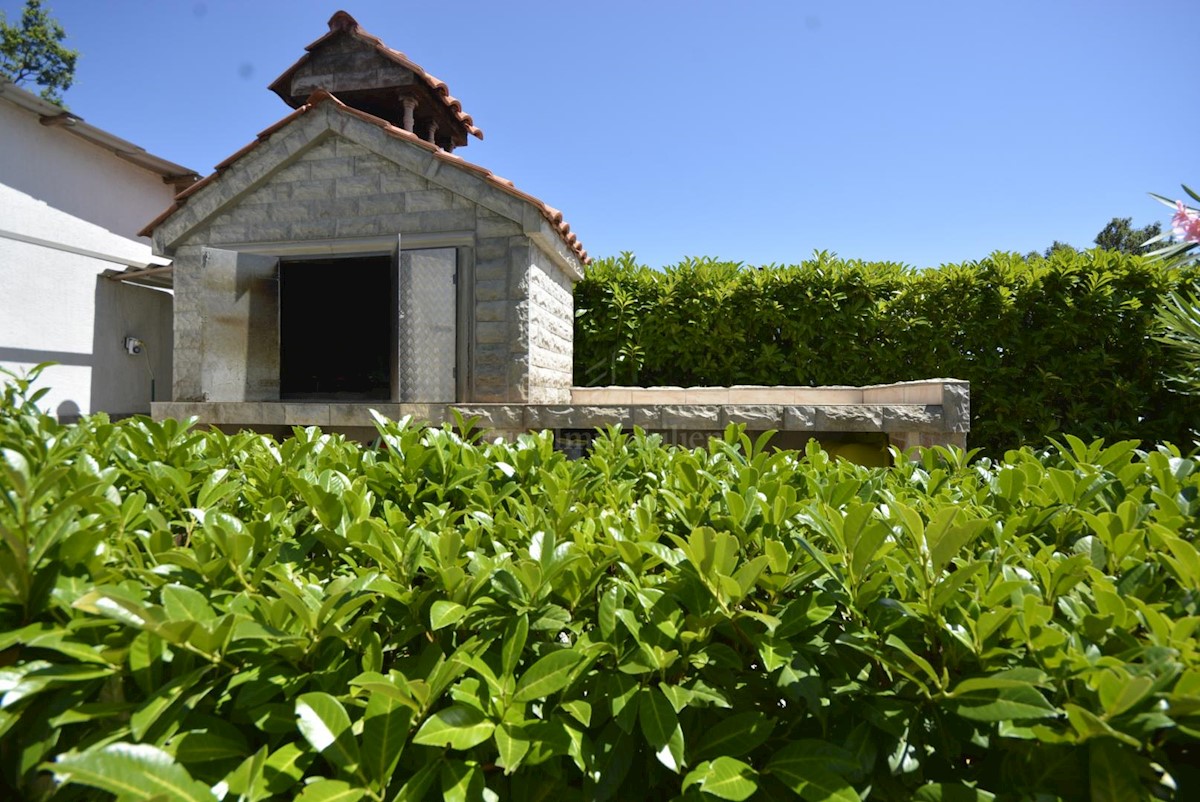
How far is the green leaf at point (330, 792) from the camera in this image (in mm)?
755

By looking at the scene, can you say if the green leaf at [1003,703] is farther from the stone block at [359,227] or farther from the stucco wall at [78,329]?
the stucco wall at [78,329]

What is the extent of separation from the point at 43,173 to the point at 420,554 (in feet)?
40.8

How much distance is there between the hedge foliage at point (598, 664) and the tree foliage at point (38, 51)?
28.4m

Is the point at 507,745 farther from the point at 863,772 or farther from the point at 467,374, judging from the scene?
the point at 467,374

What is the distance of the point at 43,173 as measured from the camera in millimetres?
9406

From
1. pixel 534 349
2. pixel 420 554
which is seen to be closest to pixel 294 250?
pixel 534 349

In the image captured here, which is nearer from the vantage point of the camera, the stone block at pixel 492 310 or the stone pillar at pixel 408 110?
the stone block at pixel 492 310

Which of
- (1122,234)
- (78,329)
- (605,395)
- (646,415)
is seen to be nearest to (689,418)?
(646,415)

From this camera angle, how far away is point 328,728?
0.81m

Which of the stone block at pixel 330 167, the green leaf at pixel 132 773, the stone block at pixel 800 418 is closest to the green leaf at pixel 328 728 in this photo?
the green leaf at pixel 132 773

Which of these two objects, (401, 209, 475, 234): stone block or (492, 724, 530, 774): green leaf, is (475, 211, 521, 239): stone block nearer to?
(401, 209, 475, 234): stone block

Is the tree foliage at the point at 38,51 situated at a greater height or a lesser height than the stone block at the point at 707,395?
greater

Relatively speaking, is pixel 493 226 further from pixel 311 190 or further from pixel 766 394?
pixel 766 394

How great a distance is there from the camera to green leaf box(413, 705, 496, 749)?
801 mm
